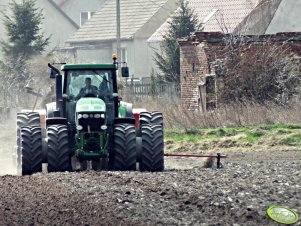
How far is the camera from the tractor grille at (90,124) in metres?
19.4

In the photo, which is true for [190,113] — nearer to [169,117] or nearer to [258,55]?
[169,117]

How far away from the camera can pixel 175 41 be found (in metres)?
53.1

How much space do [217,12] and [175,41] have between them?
353 inches

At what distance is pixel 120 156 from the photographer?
1933 cm

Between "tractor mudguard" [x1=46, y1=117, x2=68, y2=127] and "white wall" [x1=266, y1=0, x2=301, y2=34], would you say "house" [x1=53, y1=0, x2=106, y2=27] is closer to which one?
"white wall" [x1=266, y1=0, x2=301, y2=34]

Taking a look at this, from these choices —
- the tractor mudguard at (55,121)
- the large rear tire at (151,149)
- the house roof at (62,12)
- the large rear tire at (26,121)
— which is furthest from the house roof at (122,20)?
the large rear tire at (151,149)

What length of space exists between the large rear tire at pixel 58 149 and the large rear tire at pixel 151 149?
4.52ft

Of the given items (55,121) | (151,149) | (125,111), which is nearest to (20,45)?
(125,111)

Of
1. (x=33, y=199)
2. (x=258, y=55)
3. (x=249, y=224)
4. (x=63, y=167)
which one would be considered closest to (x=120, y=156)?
(x=63, y=167)

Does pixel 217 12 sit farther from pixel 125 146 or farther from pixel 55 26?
pixel 125 146

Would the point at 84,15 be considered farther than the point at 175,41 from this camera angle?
Yes

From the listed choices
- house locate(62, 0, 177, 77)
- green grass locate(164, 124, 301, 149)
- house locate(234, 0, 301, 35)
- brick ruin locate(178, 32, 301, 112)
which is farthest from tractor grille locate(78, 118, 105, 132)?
house locate(62, 0, 177, 77)

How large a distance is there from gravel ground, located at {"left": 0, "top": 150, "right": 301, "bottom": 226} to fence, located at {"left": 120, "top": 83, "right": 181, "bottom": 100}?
23.9 meters

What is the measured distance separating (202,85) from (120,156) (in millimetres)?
19928
